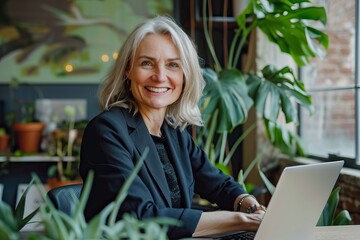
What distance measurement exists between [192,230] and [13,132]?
3.21 metres

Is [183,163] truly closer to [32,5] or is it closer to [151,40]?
[151,40]

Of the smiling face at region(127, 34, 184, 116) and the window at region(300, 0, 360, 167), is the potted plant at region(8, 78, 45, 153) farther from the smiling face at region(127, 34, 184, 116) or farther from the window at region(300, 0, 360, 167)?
the smiling face at region(127, 34, 184, 116)

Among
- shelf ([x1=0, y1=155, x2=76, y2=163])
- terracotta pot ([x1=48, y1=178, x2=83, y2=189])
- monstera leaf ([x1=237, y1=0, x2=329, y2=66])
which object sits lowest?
terracotta pot ([x1=48, y1=178, x2=83, y2=189])

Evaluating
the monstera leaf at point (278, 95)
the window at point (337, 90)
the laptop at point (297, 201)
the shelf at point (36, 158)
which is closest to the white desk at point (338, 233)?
the laptop at point (297, 201)

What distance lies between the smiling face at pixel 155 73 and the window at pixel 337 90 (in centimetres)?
163

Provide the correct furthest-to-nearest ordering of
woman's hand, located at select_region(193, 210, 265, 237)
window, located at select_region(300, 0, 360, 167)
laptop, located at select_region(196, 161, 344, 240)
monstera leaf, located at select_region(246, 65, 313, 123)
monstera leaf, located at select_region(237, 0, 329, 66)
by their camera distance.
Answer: window, located at select_region(300, 0, 360, 167), monstera leaf, located at select_region(246, 65, 313, 123), monstera leaf, located at select_region(237, 0, 329, 66), woman's hand, located at select_region(193, 210, 265, 237), laptop, located at select_region(196, 161, 344, 240)

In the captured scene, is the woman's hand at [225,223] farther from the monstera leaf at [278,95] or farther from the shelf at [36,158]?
the shelf at [36,158]

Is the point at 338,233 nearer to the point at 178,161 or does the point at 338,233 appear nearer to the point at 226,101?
the point at 178,161

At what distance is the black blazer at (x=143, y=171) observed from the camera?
1503mm

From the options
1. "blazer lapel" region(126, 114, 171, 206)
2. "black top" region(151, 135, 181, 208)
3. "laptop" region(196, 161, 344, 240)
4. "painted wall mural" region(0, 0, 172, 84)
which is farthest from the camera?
"painted wall mural" region(0, 0, 172, 84)

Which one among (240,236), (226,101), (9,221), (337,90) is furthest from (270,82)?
(9,221)

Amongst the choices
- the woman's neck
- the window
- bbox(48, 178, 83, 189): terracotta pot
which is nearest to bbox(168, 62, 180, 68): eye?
the woman's neck

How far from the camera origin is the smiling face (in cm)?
185

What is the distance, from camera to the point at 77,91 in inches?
177
